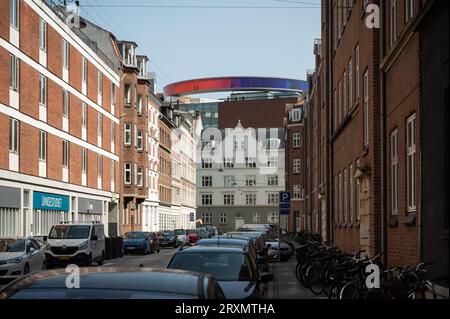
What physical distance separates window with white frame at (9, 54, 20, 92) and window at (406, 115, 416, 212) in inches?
920

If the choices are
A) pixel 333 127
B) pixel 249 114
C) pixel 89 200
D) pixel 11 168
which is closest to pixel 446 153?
pixel 333 127

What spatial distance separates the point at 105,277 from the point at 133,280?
20cm

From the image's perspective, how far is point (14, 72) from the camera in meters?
34.8

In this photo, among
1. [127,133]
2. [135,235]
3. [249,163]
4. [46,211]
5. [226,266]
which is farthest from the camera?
[249,163]

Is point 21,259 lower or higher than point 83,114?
lower

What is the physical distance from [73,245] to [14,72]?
9.51 meters

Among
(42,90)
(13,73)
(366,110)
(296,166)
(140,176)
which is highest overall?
→ (13,73)

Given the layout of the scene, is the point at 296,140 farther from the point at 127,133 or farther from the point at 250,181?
the point at 127,133

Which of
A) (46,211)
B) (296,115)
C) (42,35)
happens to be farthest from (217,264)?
(296,115)

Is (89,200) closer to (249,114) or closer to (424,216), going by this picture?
(424,216)

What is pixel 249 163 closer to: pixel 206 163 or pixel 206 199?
pixel 206 163

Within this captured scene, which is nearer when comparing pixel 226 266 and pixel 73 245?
pixel 226 266

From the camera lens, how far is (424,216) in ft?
42.8

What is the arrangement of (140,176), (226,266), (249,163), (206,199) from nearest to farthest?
(226,266)
(140,176)
(249,163)
(206,199)
